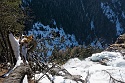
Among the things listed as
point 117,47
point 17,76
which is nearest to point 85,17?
point 117,47

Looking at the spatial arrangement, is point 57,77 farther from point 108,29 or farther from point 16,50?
point 108,29

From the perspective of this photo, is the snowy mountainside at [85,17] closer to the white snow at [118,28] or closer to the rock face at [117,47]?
the white snow at [118,28]

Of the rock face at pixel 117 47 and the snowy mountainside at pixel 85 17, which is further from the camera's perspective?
the snowy mountainside at pixel 85 17

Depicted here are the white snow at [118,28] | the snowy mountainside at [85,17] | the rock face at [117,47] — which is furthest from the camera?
the white snow at [118,28]

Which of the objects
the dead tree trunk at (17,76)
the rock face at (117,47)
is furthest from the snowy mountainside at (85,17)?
the dead tree trunk at (17,76)

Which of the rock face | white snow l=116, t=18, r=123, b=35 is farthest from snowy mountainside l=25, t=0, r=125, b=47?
the rock face

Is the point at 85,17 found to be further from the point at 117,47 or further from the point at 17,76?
the point at 17,76

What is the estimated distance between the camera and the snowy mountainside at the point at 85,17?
162 meters

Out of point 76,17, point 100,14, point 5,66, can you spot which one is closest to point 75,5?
point 76,17

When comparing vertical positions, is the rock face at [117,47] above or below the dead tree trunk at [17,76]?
above

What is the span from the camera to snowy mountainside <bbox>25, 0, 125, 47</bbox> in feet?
533

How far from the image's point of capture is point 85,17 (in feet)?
598

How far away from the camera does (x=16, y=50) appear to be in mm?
7414

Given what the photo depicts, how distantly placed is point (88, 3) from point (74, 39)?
2769 cm
